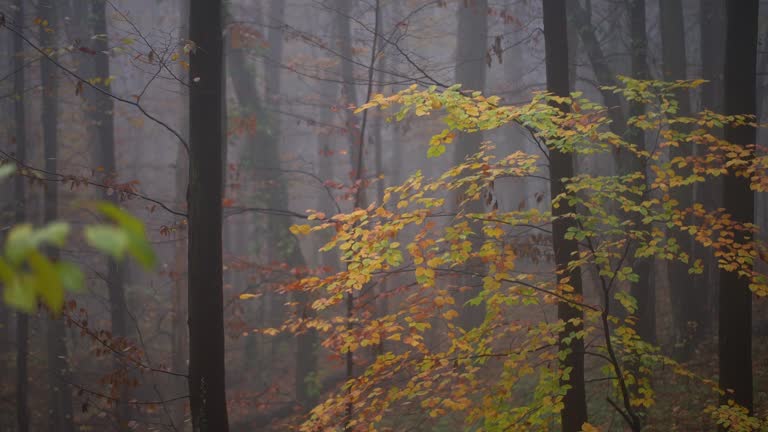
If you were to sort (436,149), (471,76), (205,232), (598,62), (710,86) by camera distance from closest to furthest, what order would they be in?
1. (436,149)
2. (205,232)
3. (598,62)
4. (710,86)
5. (471,76)

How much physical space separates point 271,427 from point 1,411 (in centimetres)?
669

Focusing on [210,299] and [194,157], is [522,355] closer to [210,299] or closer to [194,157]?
[210,299]

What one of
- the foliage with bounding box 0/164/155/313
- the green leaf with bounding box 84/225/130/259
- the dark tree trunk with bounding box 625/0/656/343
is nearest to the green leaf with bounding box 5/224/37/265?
the foliage with bounding box 0/164/155/313

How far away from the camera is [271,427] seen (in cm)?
1289

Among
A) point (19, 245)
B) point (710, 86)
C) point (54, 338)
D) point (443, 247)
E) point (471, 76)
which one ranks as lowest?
point (54, 338)

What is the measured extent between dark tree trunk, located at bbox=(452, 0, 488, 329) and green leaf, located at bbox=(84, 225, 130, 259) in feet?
38.9

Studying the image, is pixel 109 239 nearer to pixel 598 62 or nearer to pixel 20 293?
pixel 20 293

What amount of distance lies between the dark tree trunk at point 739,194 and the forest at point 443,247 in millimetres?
25

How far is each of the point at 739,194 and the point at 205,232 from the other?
607 centimetres

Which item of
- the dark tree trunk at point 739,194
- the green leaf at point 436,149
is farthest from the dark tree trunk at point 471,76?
the green leaf at point 436,149

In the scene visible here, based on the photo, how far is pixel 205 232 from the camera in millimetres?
5289

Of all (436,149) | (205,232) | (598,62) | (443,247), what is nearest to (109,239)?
(436,149)

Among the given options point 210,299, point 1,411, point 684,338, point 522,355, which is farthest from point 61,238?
point 1,411

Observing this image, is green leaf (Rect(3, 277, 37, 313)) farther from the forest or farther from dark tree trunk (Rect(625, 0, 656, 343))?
dark tree trunk (Rect(625, 0, 656, 343))
